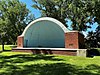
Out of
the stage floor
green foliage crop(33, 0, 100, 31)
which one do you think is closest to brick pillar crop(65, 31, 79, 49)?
the stage floor

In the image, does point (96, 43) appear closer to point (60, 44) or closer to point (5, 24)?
point (60, 44)

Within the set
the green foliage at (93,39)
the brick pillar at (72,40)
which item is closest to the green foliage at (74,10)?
the green foliage at (93,39)

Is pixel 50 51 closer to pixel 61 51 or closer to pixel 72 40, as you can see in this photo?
pixel 61 51

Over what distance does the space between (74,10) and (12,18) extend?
14586 mm

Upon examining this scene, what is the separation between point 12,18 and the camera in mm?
44188

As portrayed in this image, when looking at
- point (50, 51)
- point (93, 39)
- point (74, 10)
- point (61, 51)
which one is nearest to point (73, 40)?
point (61, 51)

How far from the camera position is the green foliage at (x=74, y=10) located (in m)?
37.9

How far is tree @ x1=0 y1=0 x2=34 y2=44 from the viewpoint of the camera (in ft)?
141

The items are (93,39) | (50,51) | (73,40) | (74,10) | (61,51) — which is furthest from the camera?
(93,39)

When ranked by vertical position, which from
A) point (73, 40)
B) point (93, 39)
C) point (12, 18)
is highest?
point (12, 18)

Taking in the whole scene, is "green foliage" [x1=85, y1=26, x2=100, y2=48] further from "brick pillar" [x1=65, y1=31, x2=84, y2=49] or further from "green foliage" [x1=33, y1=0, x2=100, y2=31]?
"brick pillar" [x1=65, y1=31, x2=84, y2=49]

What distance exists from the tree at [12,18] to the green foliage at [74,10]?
440cm

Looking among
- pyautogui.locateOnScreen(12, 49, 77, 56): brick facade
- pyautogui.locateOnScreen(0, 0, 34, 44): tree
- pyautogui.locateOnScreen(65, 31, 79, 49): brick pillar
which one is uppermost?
pyautogui.locateOnScreen(0, 0, 34, 44): tree

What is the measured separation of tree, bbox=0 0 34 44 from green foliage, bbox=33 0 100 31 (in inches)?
173
